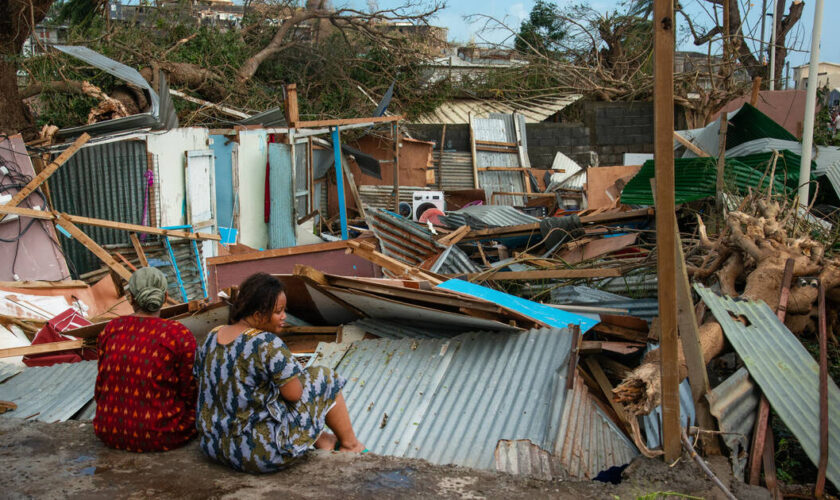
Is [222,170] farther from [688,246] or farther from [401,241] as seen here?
[688,246]

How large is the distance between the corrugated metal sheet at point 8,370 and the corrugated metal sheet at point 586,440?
152 inches

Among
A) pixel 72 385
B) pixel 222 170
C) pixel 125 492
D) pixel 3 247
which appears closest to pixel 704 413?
pixel 125 492

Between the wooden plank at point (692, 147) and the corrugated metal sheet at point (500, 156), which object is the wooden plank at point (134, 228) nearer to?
the wooden plank at point (692, 147)

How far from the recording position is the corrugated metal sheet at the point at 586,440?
326cm

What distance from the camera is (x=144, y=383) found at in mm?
2943

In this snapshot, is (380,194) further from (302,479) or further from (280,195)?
→ (302,479)

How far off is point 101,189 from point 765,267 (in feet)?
26.8

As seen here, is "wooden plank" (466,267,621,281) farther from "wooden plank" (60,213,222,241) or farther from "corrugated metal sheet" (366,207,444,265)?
"wooden plank" (60,213,222,241)

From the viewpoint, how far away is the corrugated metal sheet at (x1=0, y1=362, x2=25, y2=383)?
15.9 feet

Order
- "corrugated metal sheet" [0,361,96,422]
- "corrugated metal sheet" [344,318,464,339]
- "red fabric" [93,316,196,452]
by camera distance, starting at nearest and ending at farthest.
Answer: "red fabric" [93,316,196,452] → "corrugated metal sheet" [0,361,96,422] → "corrugated metal sheet" [344,318,464,339]

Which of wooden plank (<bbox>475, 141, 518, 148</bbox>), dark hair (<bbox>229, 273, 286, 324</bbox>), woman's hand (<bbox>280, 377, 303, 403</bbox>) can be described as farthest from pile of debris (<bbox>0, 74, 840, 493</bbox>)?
wooden plank (<bbox>475, 141, 518, 148</bbox>)

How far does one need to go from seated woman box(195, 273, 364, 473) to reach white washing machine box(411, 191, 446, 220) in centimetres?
1015

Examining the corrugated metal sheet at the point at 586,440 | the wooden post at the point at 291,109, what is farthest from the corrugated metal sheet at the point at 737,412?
the wooden post at the point at 291,109

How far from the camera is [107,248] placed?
30.0 ft
